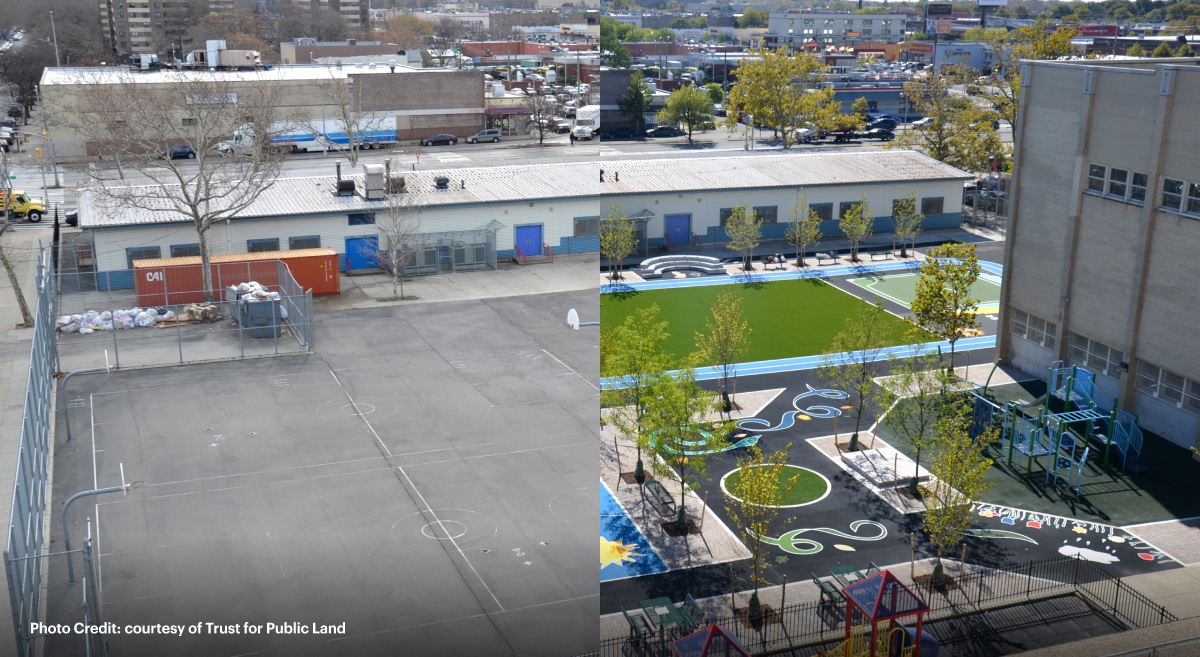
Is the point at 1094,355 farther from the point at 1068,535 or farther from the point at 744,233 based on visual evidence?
the point at 744,233

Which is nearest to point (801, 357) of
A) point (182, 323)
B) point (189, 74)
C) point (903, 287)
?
point (903, 287)

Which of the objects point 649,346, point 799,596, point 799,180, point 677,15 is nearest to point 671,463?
point 649,346

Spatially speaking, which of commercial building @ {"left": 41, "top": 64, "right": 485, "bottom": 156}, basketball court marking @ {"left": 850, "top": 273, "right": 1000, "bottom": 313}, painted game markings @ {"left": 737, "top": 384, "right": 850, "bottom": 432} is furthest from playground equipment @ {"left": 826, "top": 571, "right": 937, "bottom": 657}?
commercial building @ {"left": 41, "top": 64, "right": 485, "bottom": 156}

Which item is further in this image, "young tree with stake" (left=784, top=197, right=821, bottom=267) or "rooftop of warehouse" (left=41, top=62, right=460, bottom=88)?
"young tree with stake" (left=784, top=197, right=821, bottom=267)

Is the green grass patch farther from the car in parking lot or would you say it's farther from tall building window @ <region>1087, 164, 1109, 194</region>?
tall building window @ <region>1087, 164, 1109, 194</region>

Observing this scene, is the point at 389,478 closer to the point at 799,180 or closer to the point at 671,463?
the point at 671,463
